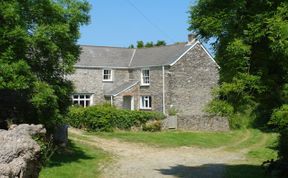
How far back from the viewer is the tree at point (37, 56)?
16.9 meters

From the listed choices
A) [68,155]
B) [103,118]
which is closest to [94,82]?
[103,118]

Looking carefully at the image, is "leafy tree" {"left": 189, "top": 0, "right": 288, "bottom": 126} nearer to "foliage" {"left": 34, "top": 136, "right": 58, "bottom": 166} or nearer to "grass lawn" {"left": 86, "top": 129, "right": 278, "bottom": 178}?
"foliage" {"left": 34, "top": 136, "right": 58, "bottom": 166}

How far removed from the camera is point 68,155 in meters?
22.9

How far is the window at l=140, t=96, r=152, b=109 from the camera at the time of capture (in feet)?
155

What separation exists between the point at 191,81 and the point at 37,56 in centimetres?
2878

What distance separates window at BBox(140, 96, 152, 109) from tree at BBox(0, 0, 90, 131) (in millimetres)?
26608

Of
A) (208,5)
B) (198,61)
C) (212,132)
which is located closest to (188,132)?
(212,132)

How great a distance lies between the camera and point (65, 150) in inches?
958

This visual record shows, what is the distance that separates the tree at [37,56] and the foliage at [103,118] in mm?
14570

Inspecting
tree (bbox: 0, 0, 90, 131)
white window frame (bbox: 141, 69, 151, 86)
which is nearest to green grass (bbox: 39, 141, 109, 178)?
tree (bbox: 0, 0, 90, 131)

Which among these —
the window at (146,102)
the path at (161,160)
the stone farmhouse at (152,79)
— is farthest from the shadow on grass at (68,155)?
the window at (146,102)

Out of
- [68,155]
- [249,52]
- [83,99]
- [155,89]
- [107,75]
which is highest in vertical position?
[107,75]

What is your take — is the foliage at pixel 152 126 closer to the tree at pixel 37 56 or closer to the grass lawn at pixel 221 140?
the grass lawn at pixel 221 140

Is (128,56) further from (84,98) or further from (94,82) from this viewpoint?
(84,98)
